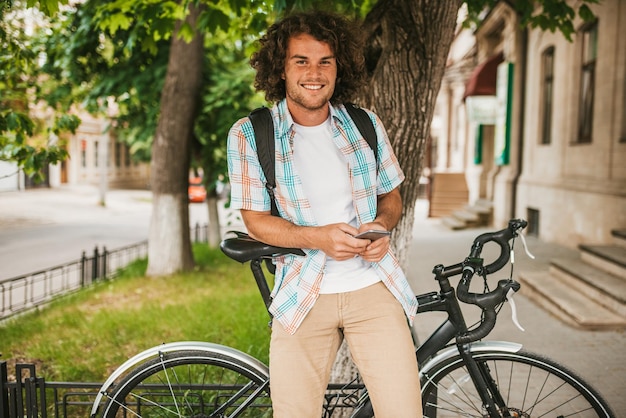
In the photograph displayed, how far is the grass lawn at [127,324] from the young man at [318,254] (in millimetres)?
2545

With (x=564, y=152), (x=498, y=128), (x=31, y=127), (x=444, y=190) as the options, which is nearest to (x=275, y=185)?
(x=31, y=127)

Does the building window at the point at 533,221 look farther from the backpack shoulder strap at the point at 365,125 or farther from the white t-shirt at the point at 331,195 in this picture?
the white t-shirt at the point at 331,195

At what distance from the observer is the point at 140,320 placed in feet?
23.0

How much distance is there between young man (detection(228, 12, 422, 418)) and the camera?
7.95 ft

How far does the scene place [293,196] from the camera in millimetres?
2422

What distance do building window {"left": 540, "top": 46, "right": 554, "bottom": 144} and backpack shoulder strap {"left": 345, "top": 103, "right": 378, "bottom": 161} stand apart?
40.6ft

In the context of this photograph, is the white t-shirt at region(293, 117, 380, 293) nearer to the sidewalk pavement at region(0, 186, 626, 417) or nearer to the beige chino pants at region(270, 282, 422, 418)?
the beige chino pants at region(270, 282, 422, 418)

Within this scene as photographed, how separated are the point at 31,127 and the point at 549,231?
34.2 feet

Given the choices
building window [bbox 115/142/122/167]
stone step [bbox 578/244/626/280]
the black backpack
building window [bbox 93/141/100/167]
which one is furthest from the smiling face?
building window [bbox 115/142/122/167]

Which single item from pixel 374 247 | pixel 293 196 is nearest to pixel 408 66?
pixel 293 196

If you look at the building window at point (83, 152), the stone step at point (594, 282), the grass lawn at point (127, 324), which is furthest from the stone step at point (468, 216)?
the building window at point (83, 152)

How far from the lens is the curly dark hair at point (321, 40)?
2557 millimetres

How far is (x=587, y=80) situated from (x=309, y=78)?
35.0 ft

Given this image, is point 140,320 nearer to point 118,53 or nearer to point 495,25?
point 118,53
